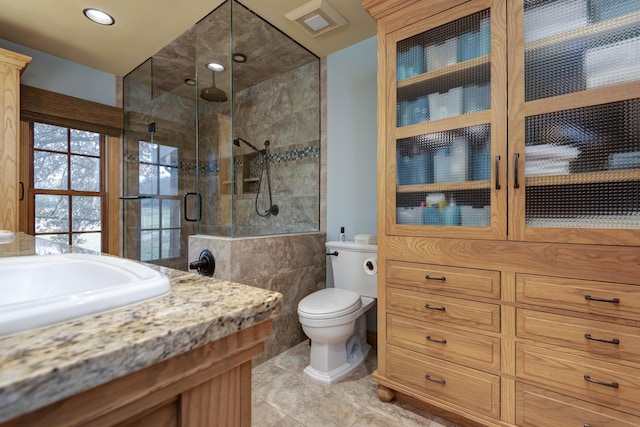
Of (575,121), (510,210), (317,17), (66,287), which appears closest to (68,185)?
(317,17)

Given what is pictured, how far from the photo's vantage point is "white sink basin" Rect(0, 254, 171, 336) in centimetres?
36

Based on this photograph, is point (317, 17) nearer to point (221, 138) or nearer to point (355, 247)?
point (221, 138)

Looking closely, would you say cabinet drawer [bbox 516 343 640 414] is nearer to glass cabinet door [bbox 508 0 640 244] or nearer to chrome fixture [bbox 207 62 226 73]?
glass cabinet door [bbox 508 0 640 244]

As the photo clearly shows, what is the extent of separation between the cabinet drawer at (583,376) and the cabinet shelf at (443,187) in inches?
28.6

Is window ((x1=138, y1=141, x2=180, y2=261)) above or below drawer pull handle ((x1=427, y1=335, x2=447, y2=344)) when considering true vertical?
above

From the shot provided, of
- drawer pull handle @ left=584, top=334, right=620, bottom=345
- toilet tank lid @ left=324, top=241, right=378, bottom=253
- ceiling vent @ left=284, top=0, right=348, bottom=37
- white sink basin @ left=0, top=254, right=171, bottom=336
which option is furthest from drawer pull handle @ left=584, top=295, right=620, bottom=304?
ceiling vent @ left=284, top=0, right=348, bottom=37

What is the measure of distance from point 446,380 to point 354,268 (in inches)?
36.4

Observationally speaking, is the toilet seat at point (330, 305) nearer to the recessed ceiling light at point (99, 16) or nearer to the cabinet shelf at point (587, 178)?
the cabinet shelf at point (587, 178)

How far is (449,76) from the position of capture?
5.14 feet

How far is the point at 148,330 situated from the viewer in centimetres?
36

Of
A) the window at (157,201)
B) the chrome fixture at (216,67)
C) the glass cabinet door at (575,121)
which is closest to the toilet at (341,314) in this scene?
the glass cabinet door at (575,121)

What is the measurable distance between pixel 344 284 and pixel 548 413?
1315mm

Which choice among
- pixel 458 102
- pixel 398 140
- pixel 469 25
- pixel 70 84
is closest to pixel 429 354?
pixel 398 140

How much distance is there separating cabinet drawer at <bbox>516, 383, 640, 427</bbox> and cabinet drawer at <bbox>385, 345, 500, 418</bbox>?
10 centimetres
